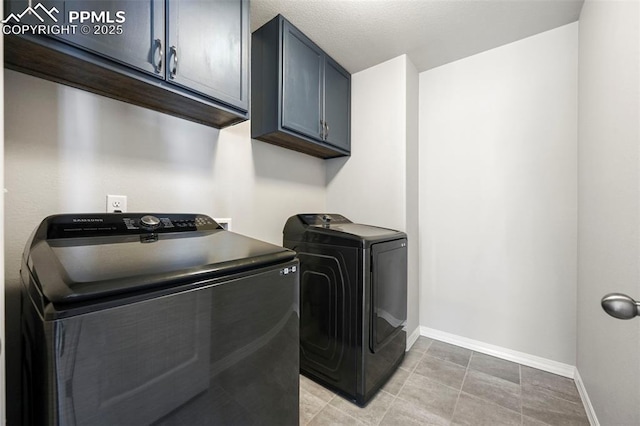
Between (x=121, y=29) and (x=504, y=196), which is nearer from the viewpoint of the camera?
(x=121, y=29)

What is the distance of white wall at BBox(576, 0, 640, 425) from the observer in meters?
1.01

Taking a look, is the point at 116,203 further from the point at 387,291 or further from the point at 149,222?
the point at 387,291

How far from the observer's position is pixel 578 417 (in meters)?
1.51

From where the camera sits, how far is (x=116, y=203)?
4.16ft

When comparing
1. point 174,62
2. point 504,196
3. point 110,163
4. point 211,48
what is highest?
point 211,48

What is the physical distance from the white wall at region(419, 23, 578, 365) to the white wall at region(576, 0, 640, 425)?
0.58 feet

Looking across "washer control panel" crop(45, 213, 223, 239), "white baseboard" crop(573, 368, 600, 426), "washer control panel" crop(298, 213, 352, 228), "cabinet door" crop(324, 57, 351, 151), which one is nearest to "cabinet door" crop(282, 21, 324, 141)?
"cabinet door" crop(324, 57, 351, 151)

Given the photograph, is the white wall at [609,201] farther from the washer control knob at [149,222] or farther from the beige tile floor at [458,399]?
the washer control knob at [149,222]

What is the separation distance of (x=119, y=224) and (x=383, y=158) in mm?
1901

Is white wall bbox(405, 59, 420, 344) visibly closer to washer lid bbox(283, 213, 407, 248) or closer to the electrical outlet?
washer lid bbox(283, 213, 407, 248)

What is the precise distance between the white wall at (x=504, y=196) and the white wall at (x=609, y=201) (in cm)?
18

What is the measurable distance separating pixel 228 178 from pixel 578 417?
2.54m

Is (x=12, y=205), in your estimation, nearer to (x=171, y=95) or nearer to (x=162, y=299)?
(x=171, y=95)

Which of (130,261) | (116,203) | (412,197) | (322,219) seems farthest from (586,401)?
(116,203)
